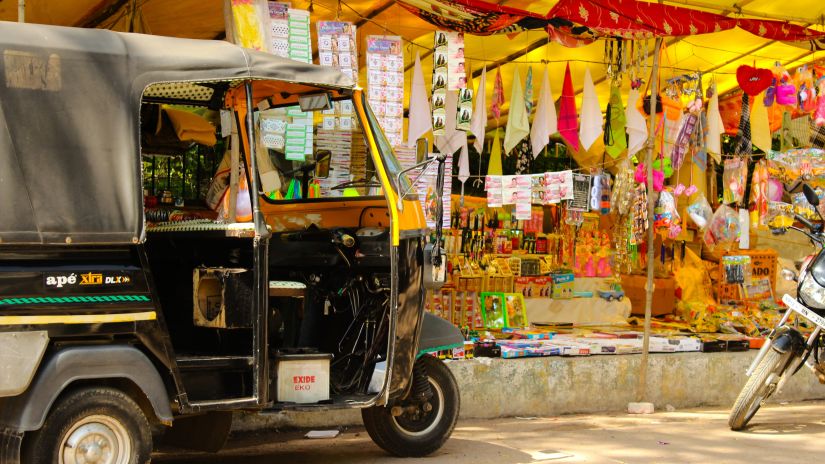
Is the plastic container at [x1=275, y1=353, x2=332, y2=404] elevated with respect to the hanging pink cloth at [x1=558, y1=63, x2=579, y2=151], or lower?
lower

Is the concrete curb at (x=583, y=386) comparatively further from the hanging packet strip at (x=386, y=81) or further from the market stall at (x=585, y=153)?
the hanging packet strip at (x=386, y=81)

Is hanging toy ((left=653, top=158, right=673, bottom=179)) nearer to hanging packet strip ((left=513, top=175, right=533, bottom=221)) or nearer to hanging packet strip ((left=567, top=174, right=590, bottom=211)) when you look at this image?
hanging packet strip ((left=567, top=174, right=590, bottom=211))

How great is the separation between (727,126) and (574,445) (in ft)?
17.4

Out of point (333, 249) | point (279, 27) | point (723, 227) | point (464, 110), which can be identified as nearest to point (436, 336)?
point (333, 249)

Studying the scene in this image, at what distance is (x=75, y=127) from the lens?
4344 millimetres

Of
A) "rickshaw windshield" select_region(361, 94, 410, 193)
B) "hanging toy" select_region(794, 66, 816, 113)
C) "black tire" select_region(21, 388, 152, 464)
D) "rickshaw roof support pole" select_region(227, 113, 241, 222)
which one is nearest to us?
"black tire" select_region(21, 388, 152, 464)

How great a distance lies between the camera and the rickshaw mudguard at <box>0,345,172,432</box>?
4.16 meters

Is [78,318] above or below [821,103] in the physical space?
below

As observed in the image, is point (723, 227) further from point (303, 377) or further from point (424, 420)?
point (303, 377)

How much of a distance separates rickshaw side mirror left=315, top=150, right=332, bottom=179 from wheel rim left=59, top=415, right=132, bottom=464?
2478mm

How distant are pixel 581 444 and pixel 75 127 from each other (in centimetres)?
379

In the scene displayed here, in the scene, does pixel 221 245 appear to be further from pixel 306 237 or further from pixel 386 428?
pixel 386 428

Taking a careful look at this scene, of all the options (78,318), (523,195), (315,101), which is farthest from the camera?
(523,195)

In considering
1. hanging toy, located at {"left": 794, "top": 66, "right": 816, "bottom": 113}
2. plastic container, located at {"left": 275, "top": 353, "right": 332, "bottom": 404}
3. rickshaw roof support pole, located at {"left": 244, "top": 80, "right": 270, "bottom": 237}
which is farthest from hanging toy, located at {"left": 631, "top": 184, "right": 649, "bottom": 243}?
rickshaw roof support pole, located at {"left": 244, "top": 80, "right": 270, "bottom": 237}
